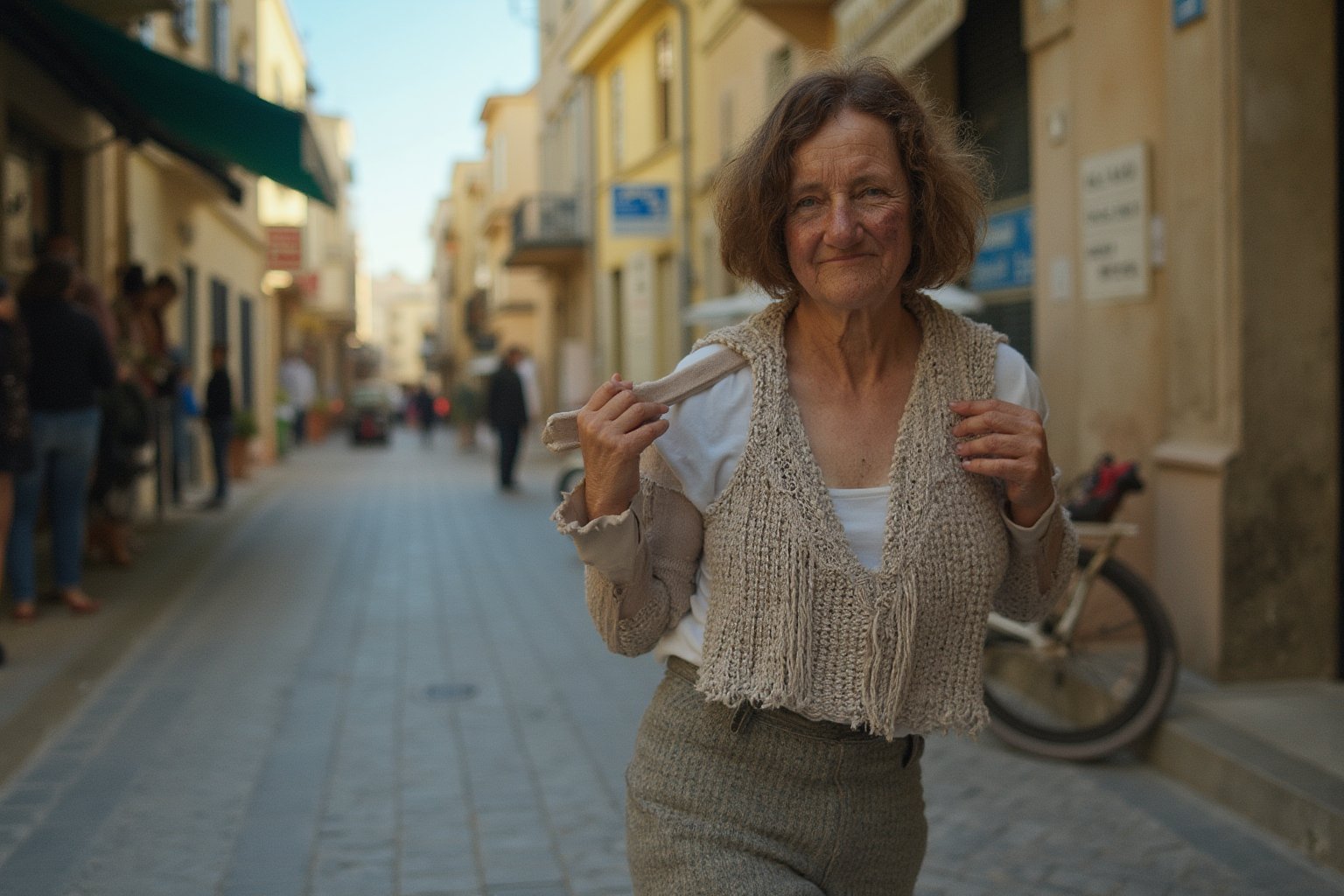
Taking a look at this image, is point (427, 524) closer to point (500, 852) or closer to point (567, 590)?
point (567, 590)

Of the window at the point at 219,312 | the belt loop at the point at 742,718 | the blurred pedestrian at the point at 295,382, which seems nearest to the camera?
the belt loop at the point at 742,718

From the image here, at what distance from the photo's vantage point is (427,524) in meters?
14.8

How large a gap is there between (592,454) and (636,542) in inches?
5.8

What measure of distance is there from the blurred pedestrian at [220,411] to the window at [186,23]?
→ 3800 mm

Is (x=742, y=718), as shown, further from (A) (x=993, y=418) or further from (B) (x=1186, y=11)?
(B) (x=1186, y=11)

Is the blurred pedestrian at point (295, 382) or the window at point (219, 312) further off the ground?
the window at point (219, 312)

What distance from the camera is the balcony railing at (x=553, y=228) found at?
103 feet

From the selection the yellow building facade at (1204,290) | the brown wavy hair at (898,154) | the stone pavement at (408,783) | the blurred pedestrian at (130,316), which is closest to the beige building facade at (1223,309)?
the yellow building facade at (1204,290)

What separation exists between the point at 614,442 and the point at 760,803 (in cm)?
59

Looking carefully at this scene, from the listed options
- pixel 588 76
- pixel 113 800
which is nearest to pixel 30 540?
pixel 113 800

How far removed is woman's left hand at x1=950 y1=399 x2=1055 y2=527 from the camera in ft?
7.04

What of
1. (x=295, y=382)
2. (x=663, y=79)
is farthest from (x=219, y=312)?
(x=295, y=382)

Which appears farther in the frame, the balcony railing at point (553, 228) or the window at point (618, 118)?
the balcony railing at point (553, 228)

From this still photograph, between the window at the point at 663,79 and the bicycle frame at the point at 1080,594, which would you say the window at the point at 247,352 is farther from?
the bicycle frame at the point at 1080,594
